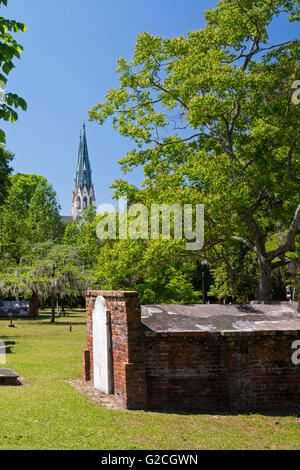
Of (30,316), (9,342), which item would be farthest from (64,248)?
(9,342)

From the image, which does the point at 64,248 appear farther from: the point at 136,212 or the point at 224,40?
the point at 224,40

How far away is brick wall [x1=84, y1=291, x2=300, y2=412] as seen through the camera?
34.4 ft

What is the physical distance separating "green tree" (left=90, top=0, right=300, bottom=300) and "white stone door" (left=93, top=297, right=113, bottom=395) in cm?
694

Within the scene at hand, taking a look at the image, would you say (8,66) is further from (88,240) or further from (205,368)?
(88,240)

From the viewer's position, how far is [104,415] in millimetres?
9586

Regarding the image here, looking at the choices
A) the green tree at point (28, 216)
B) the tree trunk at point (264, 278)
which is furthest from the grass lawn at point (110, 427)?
the green tree at point (28, 216)

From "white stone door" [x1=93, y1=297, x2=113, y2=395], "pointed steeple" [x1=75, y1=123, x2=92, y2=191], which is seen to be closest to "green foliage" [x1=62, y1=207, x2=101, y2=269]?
"white stone door" [x1=93, y1=297, x2=113, y2=395]

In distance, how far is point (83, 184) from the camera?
14950 cm

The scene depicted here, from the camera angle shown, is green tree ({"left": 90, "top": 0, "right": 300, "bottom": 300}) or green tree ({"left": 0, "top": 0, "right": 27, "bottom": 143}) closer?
green tree ({"left": 0, "top": 0, "right": 27, "bottom": 143})

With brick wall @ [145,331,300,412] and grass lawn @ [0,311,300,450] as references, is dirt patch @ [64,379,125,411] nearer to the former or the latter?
grass lawn @ [0,311,300,450]

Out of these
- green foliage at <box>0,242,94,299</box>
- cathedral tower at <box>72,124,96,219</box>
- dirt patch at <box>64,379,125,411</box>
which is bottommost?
dirt patch at <box>64,379,125,411</box>

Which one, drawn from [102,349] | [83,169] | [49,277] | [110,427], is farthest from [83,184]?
[110,427]

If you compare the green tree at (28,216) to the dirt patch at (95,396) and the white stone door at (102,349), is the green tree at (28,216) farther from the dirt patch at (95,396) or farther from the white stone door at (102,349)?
the white stone door at (102,349)

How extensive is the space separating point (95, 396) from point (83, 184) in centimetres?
14044
